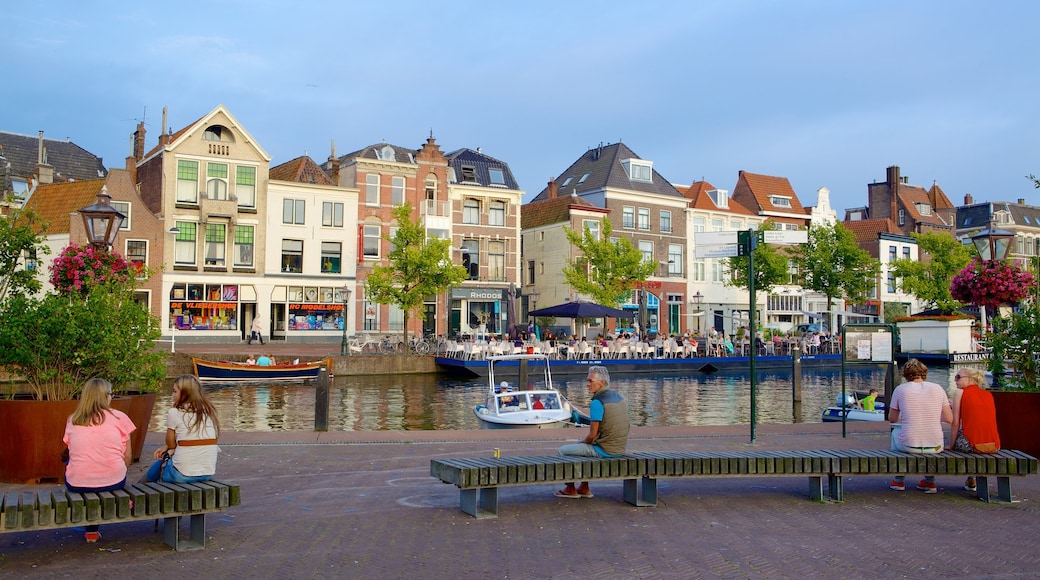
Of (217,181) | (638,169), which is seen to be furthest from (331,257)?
(638,169)

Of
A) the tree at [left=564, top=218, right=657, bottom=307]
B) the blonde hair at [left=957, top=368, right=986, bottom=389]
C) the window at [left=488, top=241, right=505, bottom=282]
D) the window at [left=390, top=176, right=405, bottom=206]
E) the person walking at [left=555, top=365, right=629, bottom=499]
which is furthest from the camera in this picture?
the window at [left=488, top=241, right=505, bottom=282]

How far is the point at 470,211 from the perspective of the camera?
52.2 m

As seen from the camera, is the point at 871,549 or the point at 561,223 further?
the point at 561,223

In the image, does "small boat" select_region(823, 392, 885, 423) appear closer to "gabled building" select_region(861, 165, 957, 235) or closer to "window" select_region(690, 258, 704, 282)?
"window" select_region(690, 258, 704, 282)

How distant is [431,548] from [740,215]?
6051 cm

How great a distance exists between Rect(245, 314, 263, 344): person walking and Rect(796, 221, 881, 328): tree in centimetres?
3571

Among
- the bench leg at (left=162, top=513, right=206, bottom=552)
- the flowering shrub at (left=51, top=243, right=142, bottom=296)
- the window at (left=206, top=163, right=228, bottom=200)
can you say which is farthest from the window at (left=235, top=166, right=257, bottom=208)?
the bench leg at (left=162, top=513, right=206, bottom=552)

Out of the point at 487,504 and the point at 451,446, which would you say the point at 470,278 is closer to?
the point at 451,446

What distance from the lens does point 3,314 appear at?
9.92m

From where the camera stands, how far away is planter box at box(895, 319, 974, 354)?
155 feet

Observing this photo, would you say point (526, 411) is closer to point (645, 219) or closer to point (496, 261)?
point (496, 261)

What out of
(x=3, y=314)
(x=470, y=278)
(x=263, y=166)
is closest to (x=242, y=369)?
(x=263, y=166)

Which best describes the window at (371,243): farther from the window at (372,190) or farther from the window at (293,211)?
the window at (293,211)

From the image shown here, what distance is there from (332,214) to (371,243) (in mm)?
2959
